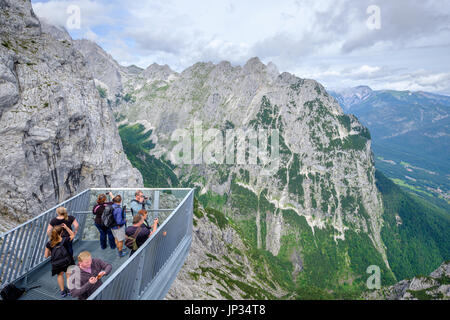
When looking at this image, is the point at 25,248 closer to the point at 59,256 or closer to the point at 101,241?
the point at 59,256

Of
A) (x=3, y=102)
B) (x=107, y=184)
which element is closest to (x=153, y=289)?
(x=3, y=102)

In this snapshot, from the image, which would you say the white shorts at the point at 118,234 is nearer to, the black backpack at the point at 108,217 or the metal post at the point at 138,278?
the black backpack at the point at 108,217

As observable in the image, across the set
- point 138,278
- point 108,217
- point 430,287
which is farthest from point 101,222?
point 430,287

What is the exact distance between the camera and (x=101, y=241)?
1285 cm

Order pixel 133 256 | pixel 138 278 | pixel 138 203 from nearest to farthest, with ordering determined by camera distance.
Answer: pixel 133 256 < pixel 138 278 < pixel 138 203

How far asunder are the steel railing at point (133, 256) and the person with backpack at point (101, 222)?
1.88 m

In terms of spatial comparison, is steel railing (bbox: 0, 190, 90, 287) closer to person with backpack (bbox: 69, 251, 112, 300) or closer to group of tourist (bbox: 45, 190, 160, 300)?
group of tourist (bbox: 45, 190, 160, 300)

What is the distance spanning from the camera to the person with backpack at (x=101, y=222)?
12.3 m

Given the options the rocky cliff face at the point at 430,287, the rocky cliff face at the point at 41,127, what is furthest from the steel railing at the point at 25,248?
the rocky cliff face at the point at 430,287

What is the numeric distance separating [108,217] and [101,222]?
689 mm

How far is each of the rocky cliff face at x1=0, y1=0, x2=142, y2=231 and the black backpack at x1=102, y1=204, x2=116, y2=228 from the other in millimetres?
19929
